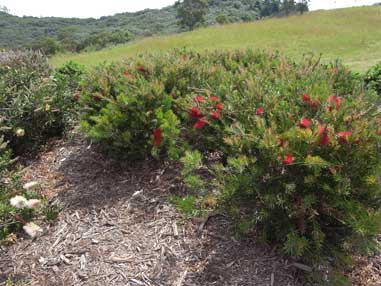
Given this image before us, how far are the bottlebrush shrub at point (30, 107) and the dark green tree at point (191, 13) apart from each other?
63219 mm

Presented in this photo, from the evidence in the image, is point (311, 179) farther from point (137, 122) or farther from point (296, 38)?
point (296, 38)

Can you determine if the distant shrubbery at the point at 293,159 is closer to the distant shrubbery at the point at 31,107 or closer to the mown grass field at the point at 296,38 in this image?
the distant shrubbery at the point at 31,107

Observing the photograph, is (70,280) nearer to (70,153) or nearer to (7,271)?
(7,271)

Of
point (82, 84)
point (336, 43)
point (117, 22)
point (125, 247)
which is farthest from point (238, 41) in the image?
point (117, 22)

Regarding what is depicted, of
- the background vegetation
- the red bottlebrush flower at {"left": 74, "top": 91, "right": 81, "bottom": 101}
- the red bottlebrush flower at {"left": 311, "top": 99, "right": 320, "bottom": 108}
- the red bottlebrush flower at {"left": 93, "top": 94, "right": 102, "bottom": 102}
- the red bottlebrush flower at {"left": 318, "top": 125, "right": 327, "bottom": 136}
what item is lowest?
the background vegetation

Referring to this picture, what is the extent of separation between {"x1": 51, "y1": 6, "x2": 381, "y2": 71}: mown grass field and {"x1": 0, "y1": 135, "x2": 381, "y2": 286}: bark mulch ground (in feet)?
39.5

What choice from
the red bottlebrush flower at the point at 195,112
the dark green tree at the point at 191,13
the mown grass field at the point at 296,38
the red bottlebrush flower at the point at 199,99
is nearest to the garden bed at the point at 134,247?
the red bottlebrush flower at the point at 195,112

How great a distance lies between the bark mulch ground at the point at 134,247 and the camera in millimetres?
2443

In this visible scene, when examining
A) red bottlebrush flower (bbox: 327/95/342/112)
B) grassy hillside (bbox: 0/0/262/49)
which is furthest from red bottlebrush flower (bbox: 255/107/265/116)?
grassy hillside (bbox: 0/0/262/49)

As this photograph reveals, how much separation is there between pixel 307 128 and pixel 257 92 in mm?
760

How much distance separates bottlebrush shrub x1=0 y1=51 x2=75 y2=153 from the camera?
395 centimetres

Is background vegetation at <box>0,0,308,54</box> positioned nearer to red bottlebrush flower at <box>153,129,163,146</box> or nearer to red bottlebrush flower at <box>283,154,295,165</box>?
red bottlebrush flower at <box>153,129,163,146</box>

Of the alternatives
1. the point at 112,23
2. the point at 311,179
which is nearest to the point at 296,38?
the point at 311,179

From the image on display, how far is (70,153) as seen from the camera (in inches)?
160
